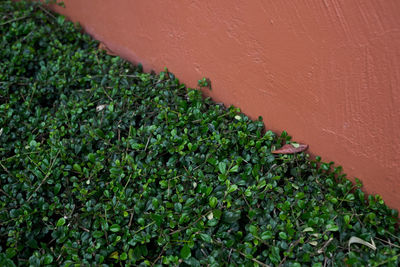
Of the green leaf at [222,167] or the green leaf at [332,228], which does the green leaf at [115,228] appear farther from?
the green leaf at [332,228]

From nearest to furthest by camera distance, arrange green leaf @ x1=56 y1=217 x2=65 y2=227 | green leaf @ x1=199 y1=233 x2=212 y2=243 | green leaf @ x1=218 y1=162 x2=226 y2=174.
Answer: green leaf @ x1=199 y1=233 x2=212 y2=243
green leaf @ x1=56 y1=217 x2=65 y2=227
green leaf @ x1=218 y1=162 x2=226 y2=174

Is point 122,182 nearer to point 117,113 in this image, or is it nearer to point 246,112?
point 117,113

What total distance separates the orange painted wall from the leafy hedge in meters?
0.12

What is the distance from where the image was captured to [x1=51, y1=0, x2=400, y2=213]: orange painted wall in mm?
1507

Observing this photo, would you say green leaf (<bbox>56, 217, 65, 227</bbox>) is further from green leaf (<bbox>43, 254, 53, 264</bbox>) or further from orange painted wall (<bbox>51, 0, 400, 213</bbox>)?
orange painted wall (<bbox>51, 0, 400, 213</bbox>)

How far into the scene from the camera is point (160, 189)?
6.22ft

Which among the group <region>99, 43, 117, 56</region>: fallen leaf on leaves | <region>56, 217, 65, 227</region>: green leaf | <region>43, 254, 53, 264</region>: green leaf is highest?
<region>99, 43, 117, 56</region>: fallen leaf on leaves

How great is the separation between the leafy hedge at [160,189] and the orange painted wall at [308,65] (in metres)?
0.12

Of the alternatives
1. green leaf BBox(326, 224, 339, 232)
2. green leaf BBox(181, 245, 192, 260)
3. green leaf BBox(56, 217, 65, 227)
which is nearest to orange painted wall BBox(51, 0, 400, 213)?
green leaf BBox(326, 224, 339, 232)

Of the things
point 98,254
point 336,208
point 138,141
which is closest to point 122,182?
point 138,141

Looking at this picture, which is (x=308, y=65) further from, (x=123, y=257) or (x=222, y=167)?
(x=123, y=257)

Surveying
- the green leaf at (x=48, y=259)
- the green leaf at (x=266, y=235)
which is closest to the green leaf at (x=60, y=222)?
the green leaf at (x=48, y=259)

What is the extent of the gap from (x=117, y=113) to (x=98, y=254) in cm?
92

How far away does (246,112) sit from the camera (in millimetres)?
2209
